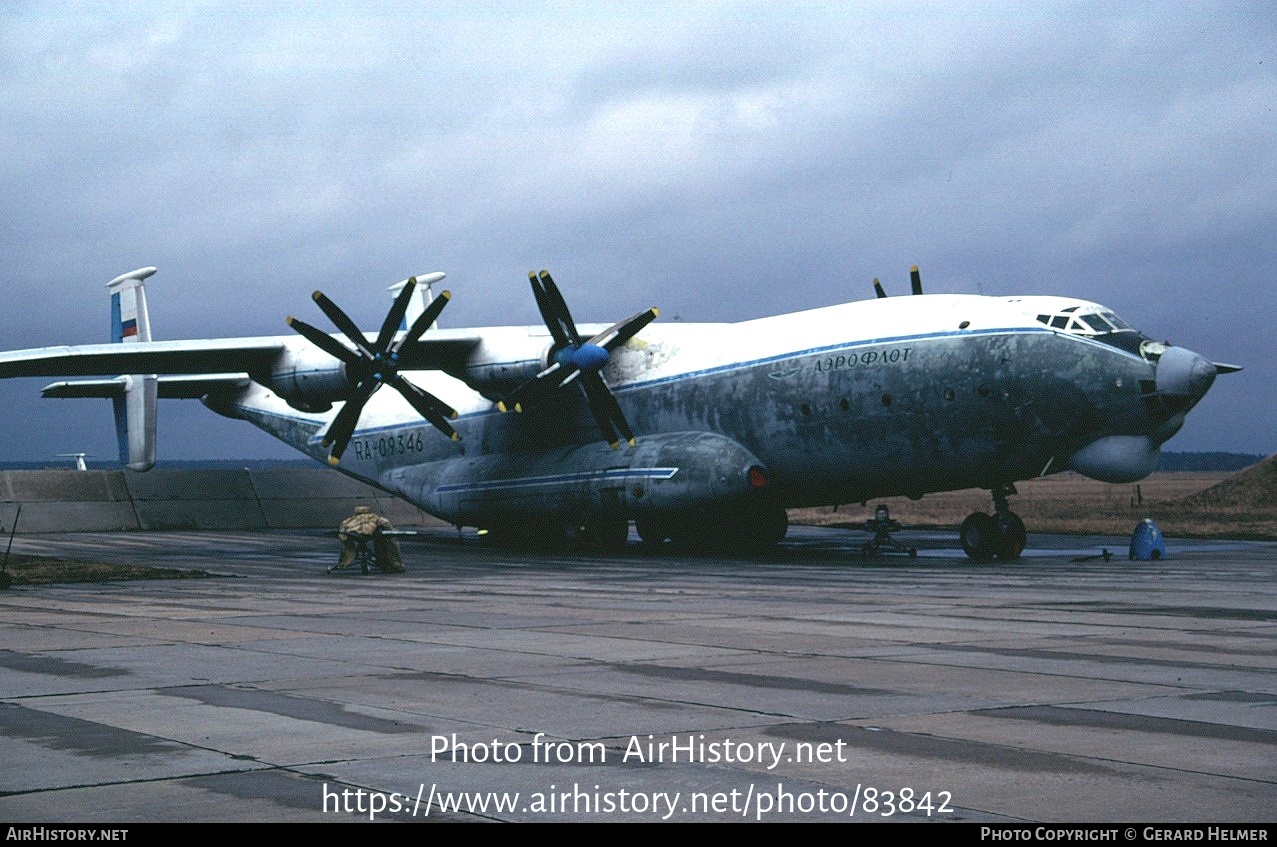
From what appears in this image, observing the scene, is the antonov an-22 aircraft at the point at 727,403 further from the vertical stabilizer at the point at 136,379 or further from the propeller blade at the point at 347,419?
the vertical stabilizer at the point at 136,379

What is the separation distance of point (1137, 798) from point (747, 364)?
78.3 feet

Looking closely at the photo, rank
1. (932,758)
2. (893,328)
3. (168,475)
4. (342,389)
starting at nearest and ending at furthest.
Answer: (932,758) < (893,328) < (342,389) < (168,475)

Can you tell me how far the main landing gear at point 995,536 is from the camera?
2842 centimetres

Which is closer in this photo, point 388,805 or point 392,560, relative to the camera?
point 388,805

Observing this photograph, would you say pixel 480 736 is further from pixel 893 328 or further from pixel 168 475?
pixel 168 475

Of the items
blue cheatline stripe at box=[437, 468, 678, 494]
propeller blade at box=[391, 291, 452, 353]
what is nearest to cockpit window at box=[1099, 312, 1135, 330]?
blue cheatline stripe at box=[437, 468, 678, 494]

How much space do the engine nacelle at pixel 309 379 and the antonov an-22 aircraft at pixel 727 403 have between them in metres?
0.05

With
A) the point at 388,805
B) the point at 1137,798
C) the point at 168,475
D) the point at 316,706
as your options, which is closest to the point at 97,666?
the point at 316,706

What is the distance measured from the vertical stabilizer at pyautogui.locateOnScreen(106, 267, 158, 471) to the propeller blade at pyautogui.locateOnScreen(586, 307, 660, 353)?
14891 millimetres

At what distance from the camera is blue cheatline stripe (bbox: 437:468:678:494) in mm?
30453

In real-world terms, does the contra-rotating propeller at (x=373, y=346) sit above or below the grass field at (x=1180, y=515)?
above

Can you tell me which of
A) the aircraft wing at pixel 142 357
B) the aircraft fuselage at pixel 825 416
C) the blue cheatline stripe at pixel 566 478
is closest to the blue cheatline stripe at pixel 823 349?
the aircraft fuselage at pixel 825 416

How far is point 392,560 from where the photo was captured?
85.0ft

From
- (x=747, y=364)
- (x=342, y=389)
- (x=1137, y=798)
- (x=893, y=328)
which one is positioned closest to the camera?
(x=1137, y=798)
